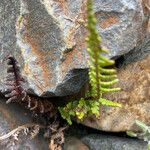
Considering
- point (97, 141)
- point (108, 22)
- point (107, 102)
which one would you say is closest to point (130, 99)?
point (107, 102)

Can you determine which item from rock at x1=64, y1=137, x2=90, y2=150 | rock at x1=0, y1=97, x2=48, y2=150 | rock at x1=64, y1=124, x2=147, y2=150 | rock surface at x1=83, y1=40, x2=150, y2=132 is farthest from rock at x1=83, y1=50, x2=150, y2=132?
rock at x1=0, y1=97, x2=48, y2=150

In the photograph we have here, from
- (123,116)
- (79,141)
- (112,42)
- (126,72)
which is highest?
(112,42)

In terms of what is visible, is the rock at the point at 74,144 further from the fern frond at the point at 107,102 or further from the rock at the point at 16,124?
the fern frond at the point at 107,102

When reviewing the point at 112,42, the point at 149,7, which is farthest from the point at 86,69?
the point at 149,7

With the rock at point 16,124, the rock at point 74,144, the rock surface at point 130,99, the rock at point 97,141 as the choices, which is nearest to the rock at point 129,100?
the rock surface at point 130,99

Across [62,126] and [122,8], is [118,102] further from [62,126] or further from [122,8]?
[122,8]

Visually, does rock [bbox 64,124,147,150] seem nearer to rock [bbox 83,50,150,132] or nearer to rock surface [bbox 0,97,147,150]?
rock surface [bbox 0,97,147,150]

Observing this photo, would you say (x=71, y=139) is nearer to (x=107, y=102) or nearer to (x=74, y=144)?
(x=74, y=144)
